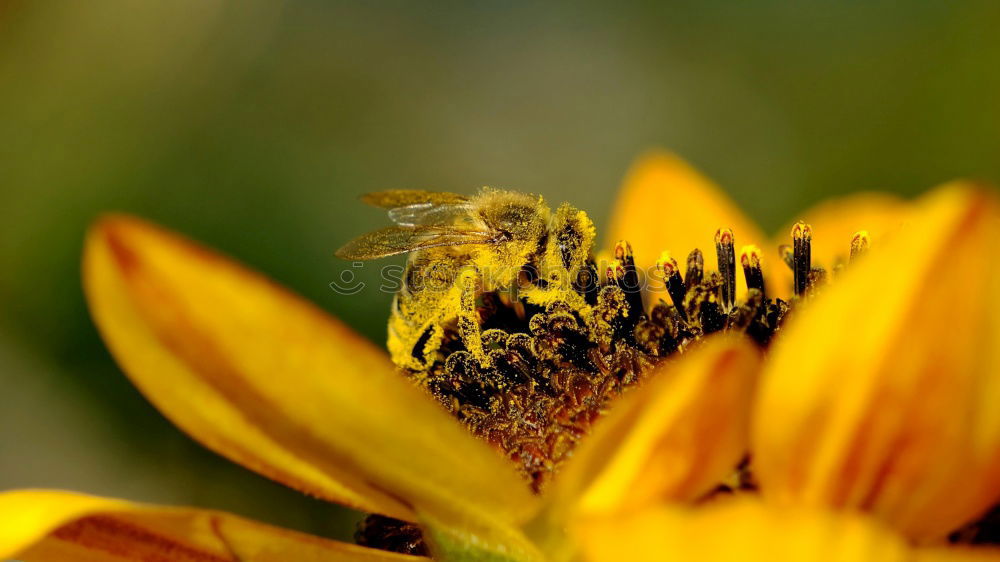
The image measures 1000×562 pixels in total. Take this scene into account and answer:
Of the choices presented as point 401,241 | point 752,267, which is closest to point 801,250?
point 752,267

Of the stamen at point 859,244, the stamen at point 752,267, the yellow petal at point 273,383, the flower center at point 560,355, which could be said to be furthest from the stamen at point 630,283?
the yellow petal at point 273,383

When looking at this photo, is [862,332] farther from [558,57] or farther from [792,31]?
[558,57]

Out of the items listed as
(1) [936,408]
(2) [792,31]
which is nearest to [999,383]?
(1) [936,408]

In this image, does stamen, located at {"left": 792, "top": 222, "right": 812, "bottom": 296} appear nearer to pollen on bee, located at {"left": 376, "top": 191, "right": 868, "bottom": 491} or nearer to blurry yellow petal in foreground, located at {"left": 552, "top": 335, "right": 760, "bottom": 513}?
pollen on bee, located at {"left": 376, "top": 191, "right": 868, "bottom": 491}

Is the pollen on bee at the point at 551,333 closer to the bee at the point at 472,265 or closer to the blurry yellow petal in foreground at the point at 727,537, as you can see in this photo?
the bee at the point at 472,265

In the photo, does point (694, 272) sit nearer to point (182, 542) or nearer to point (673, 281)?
point (673, 281)
